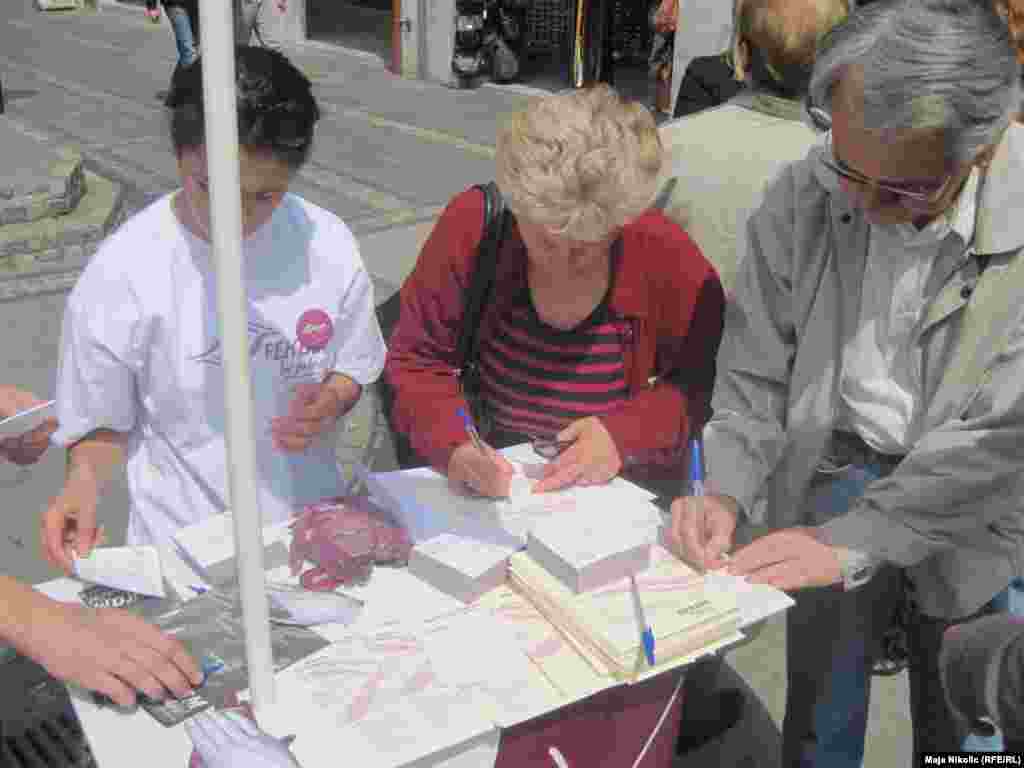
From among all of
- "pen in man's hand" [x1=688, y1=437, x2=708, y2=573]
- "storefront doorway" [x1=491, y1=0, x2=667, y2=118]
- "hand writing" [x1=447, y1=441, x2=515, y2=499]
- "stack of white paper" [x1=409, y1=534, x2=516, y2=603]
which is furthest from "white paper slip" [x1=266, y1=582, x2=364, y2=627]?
"storefront doorway" [x1=491, y1=0, x2=667, y2=118]

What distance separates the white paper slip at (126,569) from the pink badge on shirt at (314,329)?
458 millimetres

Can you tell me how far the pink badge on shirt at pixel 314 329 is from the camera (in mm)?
1883

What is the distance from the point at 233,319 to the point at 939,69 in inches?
37.2

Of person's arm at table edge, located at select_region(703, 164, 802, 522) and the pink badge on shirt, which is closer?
person's arm at table edge, located at select_region(703, 164, 802, 522)

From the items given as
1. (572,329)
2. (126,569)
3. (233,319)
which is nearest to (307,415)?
(126,569)

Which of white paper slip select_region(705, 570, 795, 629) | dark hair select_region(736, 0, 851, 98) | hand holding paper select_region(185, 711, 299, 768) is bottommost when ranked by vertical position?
white paper slip select_region(705, 570, 795, 629)

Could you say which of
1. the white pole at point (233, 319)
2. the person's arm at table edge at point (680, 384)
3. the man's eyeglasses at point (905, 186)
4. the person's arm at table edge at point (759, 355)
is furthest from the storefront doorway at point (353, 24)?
the white pole at point (233, 319)

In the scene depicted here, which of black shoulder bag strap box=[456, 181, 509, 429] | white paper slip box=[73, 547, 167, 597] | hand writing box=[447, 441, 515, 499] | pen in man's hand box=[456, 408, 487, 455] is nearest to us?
white paper slip box=[73, 547, 167, 597]

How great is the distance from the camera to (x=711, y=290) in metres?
2.04

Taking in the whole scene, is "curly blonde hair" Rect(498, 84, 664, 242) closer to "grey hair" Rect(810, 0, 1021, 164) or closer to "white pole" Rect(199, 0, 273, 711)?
"grey hair" Rect(810, 0, 1021, 164)

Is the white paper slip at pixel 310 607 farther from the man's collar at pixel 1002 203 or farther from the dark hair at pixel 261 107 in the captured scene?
the man's collar at pixel 1002 203

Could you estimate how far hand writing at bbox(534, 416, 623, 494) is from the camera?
1.85 metres

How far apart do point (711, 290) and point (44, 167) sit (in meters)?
5.44

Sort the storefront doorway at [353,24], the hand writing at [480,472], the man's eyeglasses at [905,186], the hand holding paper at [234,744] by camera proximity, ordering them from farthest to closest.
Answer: the storefront doorway at [353,24] < the hand writing at [480,472] < the man's eyeglasses at [905,186] < the hand holding paper at [234,744]
